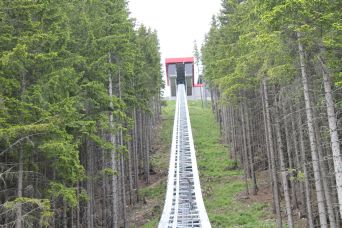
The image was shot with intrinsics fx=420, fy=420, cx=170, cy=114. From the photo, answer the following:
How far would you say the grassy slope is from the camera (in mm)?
18531

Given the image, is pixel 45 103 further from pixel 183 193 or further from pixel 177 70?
pixel 177 70

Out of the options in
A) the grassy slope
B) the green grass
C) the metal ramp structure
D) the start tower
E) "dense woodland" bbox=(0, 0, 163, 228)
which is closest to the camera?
"dense woodland" bbox=(0, 0, 163, 228)

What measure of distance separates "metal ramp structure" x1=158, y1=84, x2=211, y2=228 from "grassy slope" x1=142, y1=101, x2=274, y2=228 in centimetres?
76

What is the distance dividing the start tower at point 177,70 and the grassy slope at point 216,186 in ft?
116

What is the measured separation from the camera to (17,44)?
10.7 metres

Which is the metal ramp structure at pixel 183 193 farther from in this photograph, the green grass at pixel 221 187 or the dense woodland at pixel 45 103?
the dense woodland at pixel 45 103

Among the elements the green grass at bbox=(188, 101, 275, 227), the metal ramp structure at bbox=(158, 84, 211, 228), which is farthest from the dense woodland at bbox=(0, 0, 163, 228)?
the green grass at bbox=(188, 101, 275, 227)

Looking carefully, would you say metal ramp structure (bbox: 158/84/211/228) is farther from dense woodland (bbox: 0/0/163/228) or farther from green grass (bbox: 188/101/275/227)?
dense woodland (bbox: 0/0/163/228)

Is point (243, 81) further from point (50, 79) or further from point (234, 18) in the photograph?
point (50, 79)

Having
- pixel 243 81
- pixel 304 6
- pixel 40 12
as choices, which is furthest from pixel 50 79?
pixel 243 81

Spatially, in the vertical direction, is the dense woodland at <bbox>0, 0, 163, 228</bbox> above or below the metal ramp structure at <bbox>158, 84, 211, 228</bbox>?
above

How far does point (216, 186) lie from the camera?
980 inches

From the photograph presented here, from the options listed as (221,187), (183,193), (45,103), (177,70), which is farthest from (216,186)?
(177,70)

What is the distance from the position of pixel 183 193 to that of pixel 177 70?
59.8 metres
